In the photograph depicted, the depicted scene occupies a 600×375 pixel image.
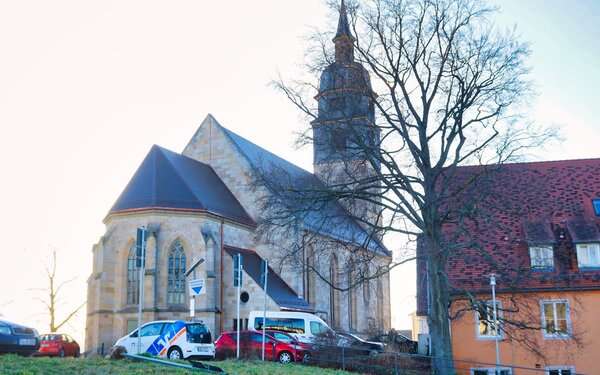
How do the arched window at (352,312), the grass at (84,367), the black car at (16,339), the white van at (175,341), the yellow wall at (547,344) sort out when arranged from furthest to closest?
the arched window at (352,312), the yellow wall at (547,344), the white van at (175,341), the black car at (16,339), the grass at (84,367)

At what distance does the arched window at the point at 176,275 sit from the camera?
32.2 meters

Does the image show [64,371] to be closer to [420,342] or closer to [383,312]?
[420,342]

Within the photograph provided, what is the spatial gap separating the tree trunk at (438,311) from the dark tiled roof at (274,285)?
12580 millimetres

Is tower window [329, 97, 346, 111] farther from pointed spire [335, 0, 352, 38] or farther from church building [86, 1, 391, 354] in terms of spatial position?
church building [86, 1, 391, 354]

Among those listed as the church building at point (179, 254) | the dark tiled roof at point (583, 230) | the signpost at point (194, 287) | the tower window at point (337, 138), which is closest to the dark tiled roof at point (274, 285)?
the church building at point (179, 254)

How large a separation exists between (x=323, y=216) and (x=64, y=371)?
10466 mm

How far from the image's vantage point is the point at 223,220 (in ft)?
113

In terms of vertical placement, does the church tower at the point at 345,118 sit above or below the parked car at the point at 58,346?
above

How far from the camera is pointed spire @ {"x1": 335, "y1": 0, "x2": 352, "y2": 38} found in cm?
2194

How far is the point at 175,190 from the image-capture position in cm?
3341

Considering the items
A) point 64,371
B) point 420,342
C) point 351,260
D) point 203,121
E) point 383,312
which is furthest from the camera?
point 383,312

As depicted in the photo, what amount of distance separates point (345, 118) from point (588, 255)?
437 inches

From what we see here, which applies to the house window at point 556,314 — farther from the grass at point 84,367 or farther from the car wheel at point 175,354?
the car wheel at point 175,354

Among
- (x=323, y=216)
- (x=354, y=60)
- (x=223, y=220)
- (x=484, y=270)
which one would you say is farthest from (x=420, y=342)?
(x=354, y=60)
